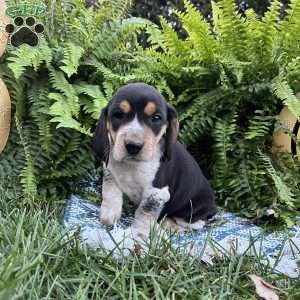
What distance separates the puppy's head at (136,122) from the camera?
12.1 ft

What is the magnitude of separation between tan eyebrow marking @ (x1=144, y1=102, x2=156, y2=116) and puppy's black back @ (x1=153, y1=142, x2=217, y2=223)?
1.55ft

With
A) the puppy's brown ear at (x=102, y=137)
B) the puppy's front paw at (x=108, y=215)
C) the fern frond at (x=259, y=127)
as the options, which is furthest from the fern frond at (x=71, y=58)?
the fern frond at (x=259, y=127)

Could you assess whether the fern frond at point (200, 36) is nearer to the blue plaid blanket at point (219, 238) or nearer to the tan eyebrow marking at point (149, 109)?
the blue plaid blanket at point (219, 238)

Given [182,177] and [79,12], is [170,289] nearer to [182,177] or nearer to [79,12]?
[182,177]

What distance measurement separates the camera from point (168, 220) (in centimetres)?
443

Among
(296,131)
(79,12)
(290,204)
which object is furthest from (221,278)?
(79,12)

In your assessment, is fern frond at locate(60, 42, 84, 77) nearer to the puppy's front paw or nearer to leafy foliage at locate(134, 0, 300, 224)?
leafy foliage at locate(134, 0, 300, 224)

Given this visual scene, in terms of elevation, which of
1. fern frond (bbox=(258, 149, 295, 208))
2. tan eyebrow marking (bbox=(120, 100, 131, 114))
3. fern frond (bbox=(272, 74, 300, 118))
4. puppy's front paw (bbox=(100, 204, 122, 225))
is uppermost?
tan eyebrow marking (bbox=(120, 100, 131, 114))

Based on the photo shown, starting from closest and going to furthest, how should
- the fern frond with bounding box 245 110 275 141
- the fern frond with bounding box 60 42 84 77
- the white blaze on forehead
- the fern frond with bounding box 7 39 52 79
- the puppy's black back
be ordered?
1. the white blaze on forehead
2. the puppy's black back
3. the fern frond with bounding box 7 39 52 79
4. the fern frond with bounding box 60 42 84 77
5. the fern frond with bounding box 245 110 275 141

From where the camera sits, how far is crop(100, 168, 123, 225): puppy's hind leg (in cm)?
419

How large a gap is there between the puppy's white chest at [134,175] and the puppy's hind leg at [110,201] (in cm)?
6

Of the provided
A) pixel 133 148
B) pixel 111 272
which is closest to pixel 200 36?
pixel 133 148

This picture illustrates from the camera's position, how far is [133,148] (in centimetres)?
368

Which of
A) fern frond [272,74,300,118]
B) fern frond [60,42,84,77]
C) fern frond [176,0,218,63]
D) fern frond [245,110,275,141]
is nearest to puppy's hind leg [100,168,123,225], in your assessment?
fern frond [60,42,84,77]
